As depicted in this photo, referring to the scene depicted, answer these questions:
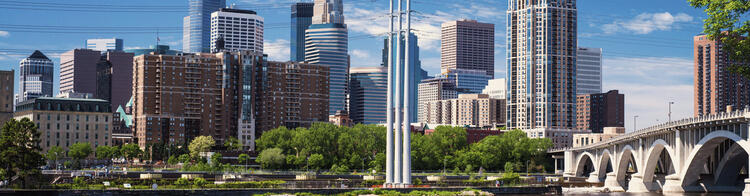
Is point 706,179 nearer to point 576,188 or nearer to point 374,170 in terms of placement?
point 576,188

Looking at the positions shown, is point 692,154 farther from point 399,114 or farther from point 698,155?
point 399,114

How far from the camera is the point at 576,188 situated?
153m

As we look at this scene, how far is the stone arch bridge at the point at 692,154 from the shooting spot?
110 m

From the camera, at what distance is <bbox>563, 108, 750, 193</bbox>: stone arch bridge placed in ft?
361

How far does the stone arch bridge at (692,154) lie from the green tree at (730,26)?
1570 inches

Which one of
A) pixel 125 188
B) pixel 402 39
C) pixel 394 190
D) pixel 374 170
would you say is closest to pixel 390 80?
pixel 402 39

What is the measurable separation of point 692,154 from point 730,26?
60114 mm

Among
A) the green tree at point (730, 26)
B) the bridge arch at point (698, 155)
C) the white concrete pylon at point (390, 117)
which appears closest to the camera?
the green tree at point (730, 26)

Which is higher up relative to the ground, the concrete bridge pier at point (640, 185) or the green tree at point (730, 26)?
the green tree at point (730, 26)

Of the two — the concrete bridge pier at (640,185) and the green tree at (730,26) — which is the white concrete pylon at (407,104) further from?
the concrete bridge pier at (640,185)

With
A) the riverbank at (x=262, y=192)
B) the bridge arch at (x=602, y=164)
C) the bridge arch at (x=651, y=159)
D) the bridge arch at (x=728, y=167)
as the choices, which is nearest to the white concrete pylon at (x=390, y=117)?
the riverbank at (x=262, y=192)

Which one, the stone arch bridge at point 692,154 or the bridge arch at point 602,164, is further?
the bridge arch at point 602,164

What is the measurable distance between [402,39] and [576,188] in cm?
7540

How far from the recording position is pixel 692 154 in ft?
397
